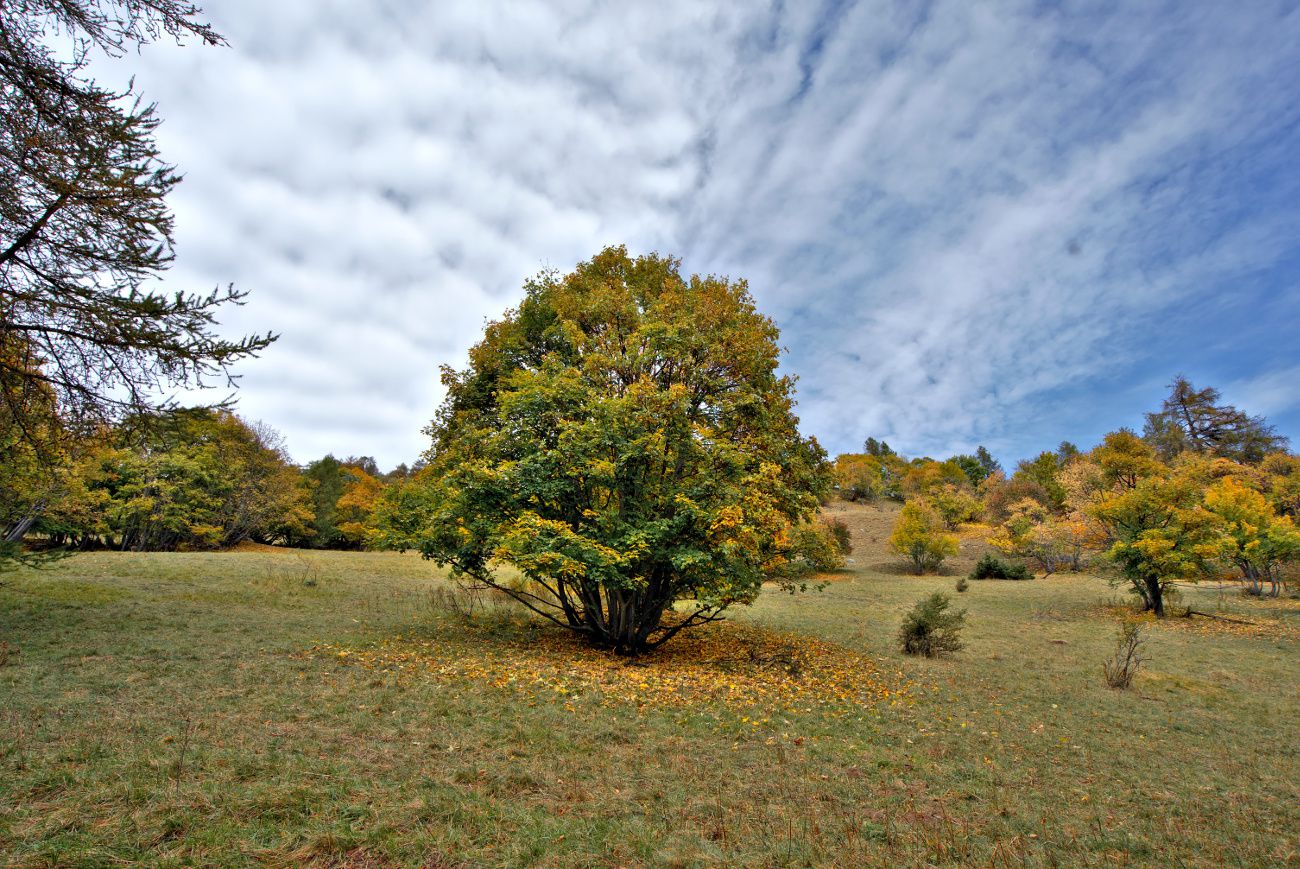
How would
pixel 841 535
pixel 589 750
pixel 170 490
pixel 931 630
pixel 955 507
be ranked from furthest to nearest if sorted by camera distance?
pixel 955 507
pixel 841 535
pixel 170 490
pixel 931 630
pixel 589 750

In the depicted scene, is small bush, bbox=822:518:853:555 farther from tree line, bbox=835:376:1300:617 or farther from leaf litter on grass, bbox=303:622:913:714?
leaf litter on grass, bbox=303:622:913:714

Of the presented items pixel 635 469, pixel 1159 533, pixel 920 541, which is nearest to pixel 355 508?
pixel 635 469

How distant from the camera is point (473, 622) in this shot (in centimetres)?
1423

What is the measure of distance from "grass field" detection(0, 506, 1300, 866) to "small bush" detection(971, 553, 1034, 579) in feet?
77.1

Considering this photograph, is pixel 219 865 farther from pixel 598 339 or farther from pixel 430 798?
pixel 598 339

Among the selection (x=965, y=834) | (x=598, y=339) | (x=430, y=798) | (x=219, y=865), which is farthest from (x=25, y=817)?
(x=598, y=339)

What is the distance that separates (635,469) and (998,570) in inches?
1361

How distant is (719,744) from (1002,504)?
194 ft

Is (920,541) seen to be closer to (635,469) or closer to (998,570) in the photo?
(998,570)

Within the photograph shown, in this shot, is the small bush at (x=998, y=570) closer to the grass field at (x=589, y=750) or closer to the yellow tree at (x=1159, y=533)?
the yellow tree at (x=1159, y=533)

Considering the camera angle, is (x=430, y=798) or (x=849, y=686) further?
(x=849, y=686)

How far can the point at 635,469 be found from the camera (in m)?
10.5

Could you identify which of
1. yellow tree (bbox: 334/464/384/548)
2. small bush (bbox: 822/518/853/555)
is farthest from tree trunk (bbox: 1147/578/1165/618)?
yellow tree (bbox: 334/464/384/548)

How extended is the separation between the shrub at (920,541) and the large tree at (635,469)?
2890 cm
